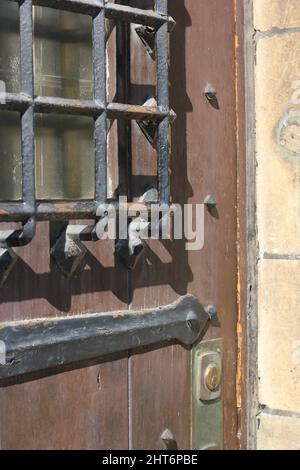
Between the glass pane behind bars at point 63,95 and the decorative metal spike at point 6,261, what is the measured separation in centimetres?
14

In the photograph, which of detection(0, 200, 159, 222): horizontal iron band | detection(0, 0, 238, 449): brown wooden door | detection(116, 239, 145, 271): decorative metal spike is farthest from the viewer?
detection(116, 239, 145, 271): decorative metal spike

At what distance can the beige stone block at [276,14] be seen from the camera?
133cm

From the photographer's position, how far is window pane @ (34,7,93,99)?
3.72 feet

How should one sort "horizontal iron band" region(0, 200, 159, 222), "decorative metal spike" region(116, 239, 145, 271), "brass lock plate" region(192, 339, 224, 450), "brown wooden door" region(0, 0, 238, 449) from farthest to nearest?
"brass lock plate" region(192, 339, 224, 450)
"decorative metal spike" region(116, 239, 145, 271)
"brown wooden door" region(0, 0, 238, 449)
"horizontal iron band" region(0, 200, 159, 222)

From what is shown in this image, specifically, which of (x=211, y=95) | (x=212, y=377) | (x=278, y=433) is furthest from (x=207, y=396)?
(x=211, y=95)

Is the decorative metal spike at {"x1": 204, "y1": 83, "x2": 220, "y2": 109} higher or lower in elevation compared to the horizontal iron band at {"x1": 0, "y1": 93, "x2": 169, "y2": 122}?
higher

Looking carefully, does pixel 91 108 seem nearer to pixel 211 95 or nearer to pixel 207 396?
pixel 211 95

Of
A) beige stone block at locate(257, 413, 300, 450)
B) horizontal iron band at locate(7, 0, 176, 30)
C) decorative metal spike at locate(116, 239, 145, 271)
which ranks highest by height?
horizontal iron band at locate(7, 0, 176, 30)

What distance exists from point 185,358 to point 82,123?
0.48 m

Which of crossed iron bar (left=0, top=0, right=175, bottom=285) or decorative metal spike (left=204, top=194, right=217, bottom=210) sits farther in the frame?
decorative metal spike (left=204, top=194, right=217, bottom=210)

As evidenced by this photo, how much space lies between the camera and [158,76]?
1162 millimetres

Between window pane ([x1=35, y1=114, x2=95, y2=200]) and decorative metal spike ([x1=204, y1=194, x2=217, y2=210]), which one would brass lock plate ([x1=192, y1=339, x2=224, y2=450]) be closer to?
decorative metal spike ([x1=204, y1=194, x2=217, y2=210])

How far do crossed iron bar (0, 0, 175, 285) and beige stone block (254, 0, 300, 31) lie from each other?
262 millimetres

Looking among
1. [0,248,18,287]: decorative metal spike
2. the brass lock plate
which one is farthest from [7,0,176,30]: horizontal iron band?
the brass lock plate
